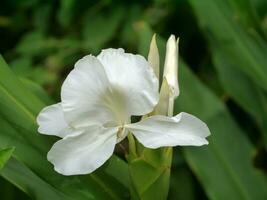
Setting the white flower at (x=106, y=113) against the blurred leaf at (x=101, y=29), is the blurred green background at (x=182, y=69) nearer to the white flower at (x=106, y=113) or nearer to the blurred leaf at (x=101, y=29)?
the blurred leaf at (x=101, y=29)

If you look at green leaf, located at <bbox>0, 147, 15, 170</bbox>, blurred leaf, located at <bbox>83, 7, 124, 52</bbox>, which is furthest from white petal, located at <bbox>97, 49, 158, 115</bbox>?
blurred leaf, located at <bbox>83, 7, 124, 52</bbox>

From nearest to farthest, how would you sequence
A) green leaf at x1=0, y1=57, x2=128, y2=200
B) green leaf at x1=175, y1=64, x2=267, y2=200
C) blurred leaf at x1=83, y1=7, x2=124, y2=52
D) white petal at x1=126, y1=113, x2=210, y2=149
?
1. white petal at x1=126, y1=113, x2=210, y2=149
2. green leaf at x1=0, y1=57, x2=128, y2=200
3. green leaf at x1=175, y1=64, x2=267, y2=200
4. blurred leaf at x1=83, y1=7, x2=124, y2=52

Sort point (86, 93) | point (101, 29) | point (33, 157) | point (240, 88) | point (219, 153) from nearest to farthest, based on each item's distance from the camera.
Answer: point (86, 93), point (33, 157), point (219, 153), point (240, 88), point (101, 29)

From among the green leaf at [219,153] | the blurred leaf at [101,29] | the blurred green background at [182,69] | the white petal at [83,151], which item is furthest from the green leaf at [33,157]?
the blurred leaf at [101,29]

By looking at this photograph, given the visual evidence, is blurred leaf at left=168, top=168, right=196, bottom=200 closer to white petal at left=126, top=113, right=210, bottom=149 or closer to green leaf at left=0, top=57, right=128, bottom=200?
green leaf at left=0, top=57, right=128, bottom=200

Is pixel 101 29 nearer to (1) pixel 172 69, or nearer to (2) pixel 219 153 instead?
(2) pixel 219 153

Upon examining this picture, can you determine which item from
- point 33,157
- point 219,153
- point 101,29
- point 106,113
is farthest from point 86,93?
point 101,29

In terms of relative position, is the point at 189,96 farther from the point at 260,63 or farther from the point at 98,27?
the point at 98,27
